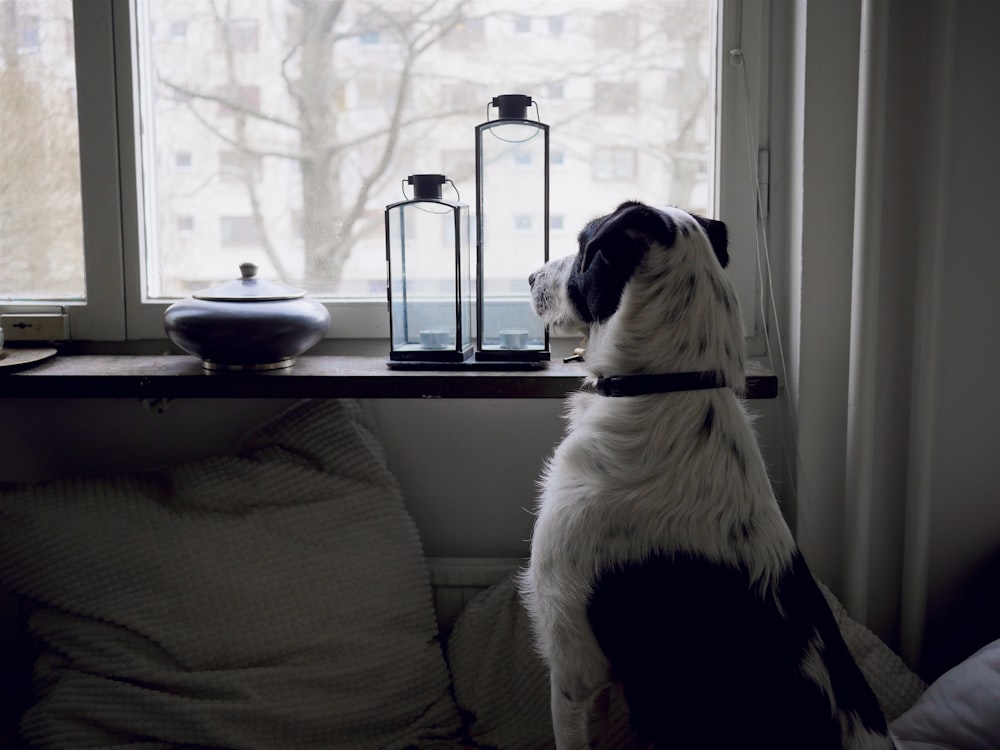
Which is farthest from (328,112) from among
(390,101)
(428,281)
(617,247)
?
(617,247)

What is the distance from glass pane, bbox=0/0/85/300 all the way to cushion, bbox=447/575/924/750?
1.13 meters

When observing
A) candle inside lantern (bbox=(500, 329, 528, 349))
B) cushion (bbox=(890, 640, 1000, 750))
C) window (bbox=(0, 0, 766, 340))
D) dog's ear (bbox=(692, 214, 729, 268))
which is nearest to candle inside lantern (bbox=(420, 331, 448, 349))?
candle inside lantern (bbox=(500, 329, 528, 349))

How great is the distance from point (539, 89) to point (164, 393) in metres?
1.00

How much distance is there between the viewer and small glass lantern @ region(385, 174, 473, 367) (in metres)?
1.67

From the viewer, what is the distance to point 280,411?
1.87 m

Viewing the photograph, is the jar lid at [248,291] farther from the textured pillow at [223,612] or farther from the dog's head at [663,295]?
the dog's head at [663,295]

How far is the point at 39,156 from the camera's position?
1.89m

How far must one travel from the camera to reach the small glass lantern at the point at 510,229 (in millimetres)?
1637

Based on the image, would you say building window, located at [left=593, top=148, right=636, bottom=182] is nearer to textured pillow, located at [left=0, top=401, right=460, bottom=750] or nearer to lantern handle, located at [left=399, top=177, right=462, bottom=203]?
lantern handle, located at [left=399, top=177, right=462, bottom=203]

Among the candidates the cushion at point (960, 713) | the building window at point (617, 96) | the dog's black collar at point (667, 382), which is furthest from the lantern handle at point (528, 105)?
the cushion at point (960, 713)

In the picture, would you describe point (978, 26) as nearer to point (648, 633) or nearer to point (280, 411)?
point (648, 633)

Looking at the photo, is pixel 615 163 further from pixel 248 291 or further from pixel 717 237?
pixel 248 291

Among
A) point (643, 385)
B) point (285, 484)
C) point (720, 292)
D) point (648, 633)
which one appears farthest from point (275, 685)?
point (720, 292)

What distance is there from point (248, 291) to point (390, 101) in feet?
1.79
